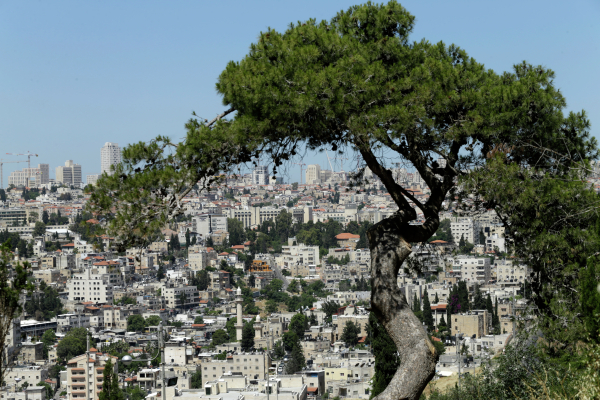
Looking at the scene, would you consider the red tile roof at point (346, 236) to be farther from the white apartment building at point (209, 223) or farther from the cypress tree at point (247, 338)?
the cypress tree at point (247, 338)

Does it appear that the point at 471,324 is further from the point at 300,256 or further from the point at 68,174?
the point at 68,174

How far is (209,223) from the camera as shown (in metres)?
73.5

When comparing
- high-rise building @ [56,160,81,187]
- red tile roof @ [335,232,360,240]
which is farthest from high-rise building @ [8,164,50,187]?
red tile roof @ [335,232,360,240]

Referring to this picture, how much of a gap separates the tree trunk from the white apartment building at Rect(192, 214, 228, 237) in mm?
69880

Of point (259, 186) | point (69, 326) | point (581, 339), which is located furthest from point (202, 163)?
point (259, 186)

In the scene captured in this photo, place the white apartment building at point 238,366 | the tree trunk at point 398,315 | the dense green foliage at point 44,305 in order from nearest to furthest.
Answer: the tree trunk at point 398,315, the white apartment building at point 238,366, the dense green foliage at point 44,305

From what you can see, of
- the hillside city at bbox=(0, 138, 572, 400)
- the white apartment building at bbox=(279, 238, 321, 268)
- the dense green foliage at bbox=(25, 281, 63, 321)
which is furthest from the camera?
the white apartment building at bbox=(279, 238, 321, 268)

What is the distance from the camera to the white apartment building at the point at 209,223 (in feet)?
240

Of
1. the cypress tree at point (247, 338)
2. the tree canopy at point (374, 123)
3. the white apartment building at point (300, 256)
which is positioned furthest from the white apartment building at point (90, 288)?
the tree canopy at point (374, 123)

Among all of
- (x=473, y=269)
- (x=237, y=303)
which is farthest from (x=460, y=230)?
(x=237, y=303)

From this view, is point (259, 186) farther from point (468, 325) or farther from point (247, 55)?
point (247, 55)

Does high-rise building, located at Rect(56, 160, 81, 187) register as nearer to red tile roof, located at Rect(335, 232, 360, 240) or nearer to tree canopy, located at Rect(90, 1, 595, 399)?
red tile roof, located at Rect(335, 232, 360, 240)

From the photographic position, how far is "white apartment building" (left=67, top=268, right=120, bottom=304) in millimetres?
47844

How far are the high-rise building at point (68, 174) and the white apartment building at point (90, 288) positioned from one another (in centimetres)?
8272
